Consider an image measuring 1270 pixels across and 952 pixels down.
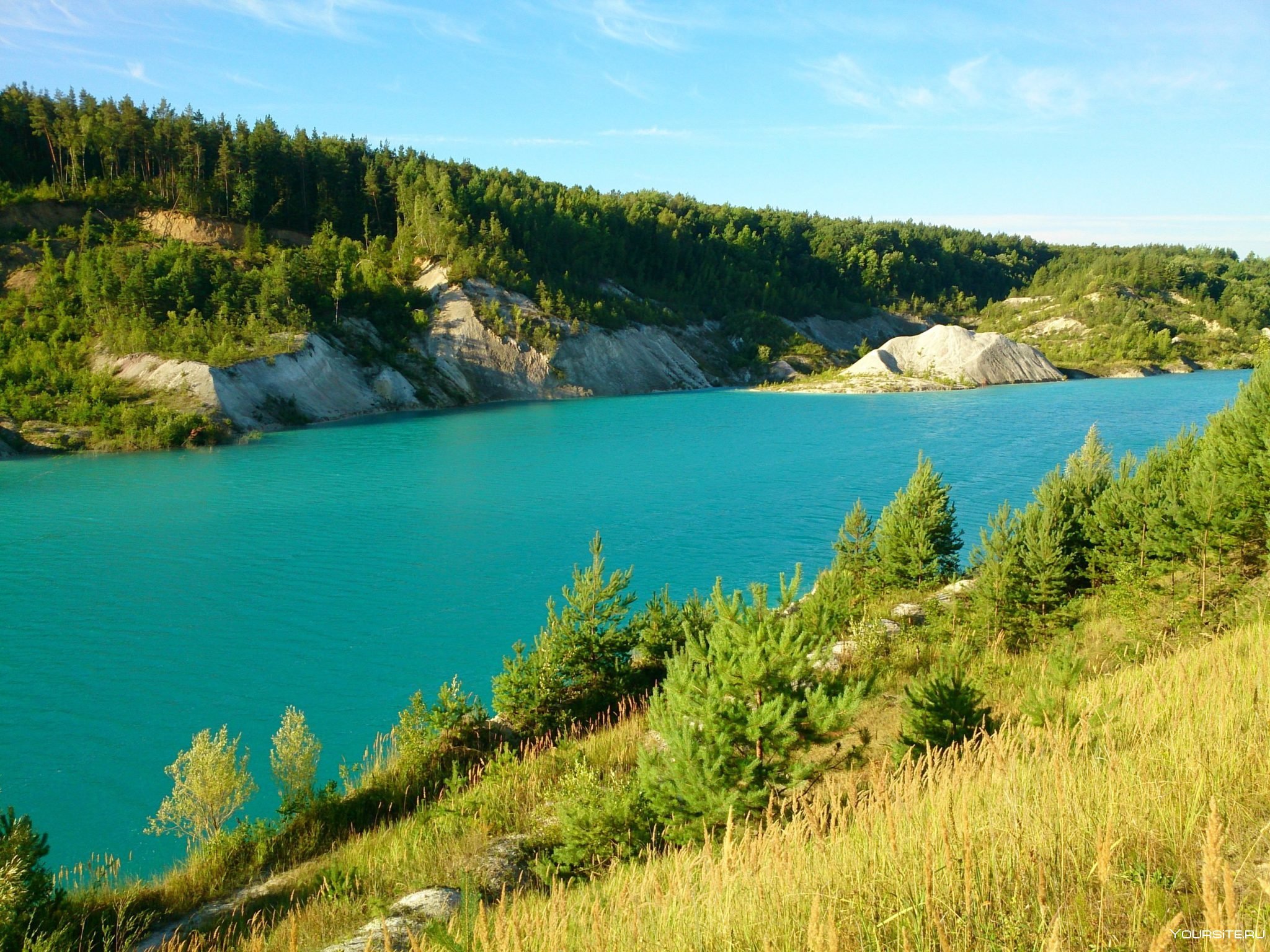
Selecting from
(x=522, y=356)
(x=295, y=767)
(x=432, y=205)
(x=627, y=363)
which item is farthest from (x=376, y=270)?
(x=295, y=767)

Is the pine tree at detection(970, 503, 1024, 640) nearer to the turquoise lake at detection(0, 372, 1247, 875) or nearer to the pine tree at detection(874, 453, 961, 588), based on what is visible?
the pine tree at detection(874, 453, 961, 588)

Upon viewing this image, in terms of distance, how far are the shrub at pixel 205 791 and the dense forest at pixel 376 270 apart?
4423 centimetres

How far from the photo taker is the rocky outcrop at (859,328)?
116 meters

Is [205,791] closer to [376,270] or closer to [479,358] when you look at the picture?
[479,358]

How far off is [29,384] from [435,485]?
32.0m

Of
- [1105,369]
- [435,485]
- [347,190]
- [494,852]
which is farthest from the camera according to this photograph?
[1105,369]

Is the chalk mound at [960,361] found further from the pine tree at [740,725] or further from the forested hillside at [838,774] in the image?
the pine tree at [740,725]

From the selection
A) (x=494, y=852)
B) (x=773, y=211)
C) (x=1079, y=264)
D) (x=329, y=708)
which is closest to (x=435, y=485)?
(x=329, y=708)

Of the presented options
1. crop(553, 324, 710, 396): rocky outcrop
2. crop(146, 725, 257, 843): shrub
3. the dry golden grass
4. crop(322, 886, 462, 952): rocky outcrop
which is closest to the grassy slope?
the dry golden grass

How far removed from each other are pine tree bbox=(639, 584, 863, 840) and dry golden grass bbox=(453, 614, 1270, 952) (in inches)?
118

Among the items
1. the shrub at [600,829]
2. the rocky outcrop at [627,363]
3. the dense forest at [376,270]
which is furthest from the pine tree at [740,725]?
the rocky outcrop at [627,363]

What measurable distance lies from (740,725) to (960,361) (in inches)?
3411

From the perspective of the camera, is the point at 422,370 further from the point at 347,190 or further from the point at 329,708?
the point at 329,708

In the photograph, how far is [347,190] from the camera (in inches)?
3504
